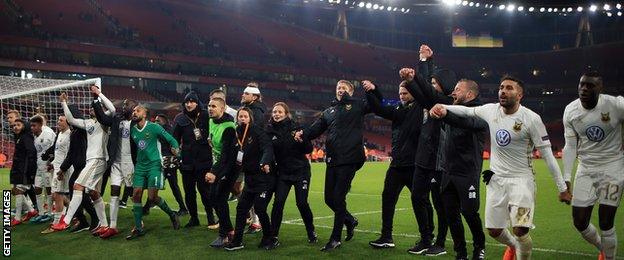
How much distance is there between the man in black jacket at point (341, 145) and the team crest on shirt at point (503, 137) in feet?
7.48

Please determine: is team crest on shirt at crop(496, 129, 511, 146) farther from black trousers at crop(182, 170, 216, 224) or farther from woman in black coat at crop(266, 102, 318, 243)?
black trousers at crop(182, 170, 216, 224)

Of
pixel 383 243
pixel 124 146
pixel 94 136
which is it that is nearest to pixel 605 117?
pixel 383 243

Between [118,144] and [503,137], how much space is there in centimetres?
603

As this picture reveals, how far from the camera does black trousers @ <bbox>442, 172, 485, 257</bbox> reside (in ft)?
21.7

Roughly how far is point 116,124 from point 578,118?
655 centimetres

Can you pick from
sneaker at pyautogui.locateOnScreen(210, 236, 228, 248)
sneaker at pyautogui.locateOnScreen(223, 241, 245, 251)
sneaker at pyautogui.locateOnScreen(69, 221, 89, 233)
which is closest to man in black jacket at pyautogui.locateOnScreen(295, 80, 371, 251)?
sneaker at pyautogui.locateOnScreen(223, 241, 245, 251)

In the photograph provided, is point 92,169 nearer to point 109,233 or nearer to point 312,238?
point 109,233

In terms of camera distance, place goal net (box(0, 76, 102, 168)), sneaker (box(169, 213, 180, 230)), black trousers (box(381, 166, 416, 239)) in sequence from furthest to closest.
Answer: goal net (box(0, 76, 102, 168)) < sneaker (box(169, 213, 180, 230)) < black trousers (box(381, 166, 416, 239))

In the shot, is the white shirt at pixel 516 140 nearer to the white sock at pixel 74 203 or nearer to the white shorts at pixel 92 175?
the white shorts at pixel 92 175

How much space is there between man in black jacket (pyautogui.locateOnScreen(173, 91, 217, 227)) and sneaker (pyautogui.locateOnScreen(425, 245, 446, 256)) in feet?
12.3

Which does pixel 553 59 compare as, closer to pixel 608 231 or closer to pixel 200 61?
pixel 200 61

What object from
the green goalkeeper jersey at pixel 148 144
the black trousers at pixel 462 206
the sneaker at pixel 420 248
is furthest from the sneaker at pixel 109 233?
the black trousers at pixel 462 206

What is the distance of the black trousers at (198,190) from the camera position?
394 inches

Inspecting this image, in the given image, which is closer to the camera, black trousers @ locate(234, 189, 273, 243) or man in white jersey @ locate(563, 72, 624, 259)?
man in white jersey @ locate(563, 72, 624, 259)
